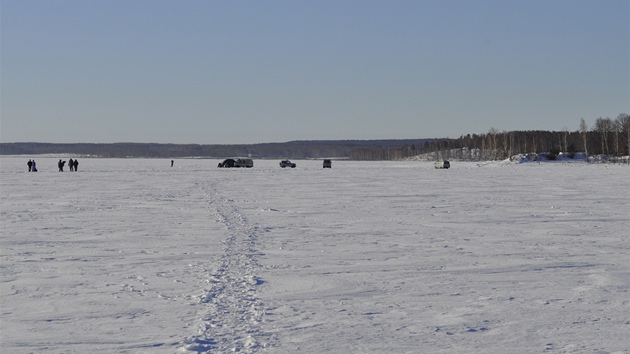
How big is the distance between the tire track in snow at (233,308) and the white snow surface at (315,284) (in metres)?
0.02

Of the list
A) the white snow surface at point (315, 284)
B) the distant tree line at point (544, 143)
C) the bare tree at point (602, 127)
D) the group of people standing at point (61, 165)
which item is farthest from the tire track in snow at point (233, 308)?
the bare tree at point (602, 127)

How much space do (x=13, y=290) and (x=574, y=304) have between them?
6.24m

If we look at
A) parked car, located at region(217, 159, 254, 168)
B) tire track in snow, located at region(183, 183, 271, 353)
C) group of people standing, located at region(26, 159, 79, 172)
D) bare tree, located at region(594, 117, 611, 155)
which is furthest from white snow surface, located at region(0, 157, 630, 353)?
bare tree, located at region(594, 117, 611, 155)

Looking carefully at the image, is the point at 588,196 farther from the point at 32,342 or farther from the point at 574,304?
the point at 32,342

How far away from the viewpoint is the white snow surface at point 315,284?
19.6ft

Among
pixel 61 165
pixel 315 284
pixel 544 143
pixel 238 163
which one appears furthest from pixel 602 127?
pixel 315 284

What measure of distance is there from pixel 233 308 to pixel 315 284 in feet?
5.69

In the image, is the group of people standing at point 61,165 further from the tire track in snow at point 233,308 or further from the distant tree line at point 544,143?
the distant tree line at point 544,143

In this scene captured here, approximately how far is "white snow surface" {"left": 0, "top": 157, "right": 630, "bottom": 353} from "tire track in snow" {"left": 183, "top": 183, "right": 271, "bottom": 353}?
0.02 metres

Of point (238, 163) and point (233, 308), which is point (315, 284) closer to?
point (233, 308)

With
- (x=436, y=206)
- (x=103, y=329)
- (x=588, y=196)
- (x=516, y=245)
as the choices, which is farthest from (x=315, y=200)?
(x=103, y=329)

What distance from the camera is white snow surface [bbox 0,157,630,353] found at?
5988 mm

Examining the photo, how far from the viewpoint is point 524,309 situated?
23.3 feet

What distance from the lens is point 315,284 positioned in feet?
27.5
